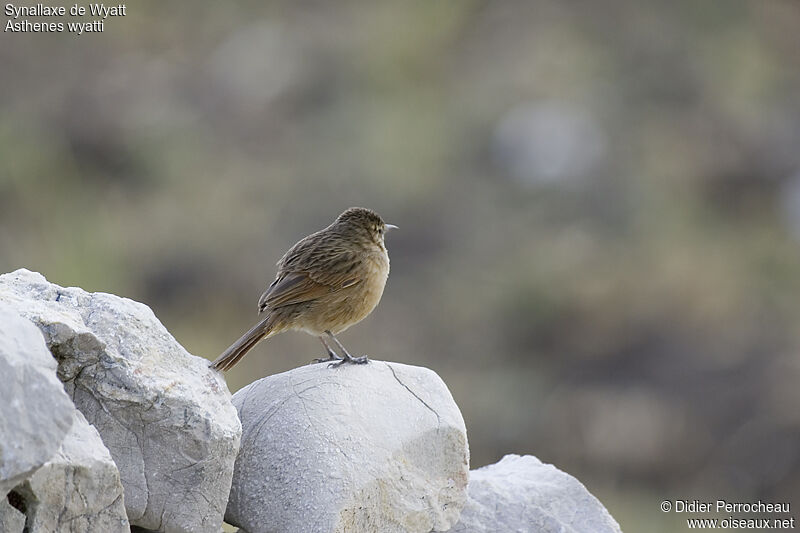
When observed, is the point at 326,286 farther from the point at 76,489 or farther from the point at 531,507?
the point at 76,489

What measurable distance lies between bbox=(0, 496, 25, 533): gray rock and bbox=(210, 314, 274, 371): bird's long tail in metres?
1.17

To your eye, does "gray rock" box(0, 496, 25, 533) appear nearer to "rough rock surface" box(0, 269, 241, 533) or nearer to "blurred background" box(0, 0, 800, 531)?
"rough rock surface" box(0, 269, 241, 533)

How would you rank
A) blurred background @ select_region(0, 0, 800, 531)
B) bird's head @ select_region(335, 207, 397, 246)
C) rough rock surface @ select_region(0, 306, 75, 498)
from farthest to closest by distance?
blurred background @ select_region(0, 0, 800, 531)
bird's head @ select_region(335, 207, 397, 246)
rough rock surface @ select_region(0, 306, 75, 498)

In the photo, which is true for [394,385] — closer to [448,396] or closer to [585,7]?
[448,396]

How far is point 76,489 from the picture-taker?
415cm

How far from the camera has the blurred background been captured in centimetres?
1314

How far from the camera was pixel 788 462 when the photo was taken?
12.3 meters

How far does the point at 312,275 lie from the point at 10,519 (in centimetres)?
239

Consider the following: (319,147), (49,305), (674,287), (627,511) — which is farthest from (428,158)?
(49,305)

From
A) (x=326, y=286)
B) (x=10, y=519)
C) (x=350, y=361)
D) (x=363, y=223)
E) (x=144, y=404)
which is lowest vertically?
(x=10, y=519)

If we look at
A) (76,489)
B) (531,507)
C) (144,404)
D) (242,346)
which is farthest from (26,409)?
(531,507)

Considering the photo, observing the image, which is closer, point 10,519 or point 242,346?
point 10,519

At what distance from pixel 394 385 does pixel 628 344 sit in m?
8.74

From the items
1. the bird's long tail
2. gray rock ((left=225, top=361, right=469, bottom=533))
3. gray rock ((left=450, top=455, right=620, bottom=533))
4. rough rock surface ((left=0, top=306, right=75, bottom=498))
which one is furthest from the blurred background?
rough rock surface ((left=0, top=306, right=75, bottom=498))
